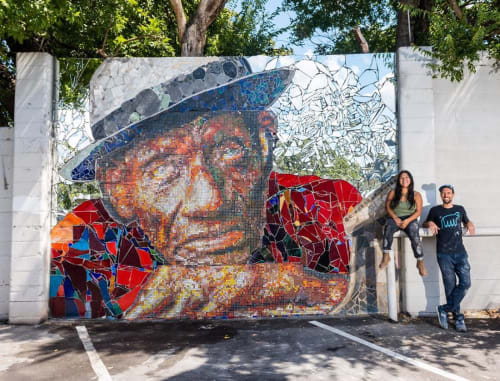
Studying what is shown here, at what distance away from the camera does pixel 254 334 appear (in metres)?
5.52

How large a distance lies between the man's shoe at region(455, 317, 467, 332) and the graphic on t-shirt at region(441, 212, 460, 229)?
1264 mm

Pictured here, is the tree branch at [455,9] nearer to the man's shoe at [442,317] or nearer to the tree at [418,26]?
the tree at [418,26]

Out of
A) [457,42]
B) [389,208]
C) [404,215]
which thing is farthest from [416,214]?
→ [457,42]

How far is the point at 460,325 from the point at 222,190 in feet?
12.5

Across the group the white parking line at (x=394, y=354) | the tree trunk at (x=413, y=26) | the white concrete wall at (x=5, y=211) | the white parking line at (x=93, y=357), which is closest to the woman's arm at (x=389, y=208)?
the white parking line at (x=394, y=354)

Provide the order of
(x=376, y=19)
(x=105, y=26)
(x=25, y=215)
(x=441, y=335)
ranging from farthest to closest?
(x=376, y=19) < (x=105, y=26) < (x=25, y=215) < (x=441, y=335)

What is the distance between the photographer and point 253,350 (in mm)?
4898

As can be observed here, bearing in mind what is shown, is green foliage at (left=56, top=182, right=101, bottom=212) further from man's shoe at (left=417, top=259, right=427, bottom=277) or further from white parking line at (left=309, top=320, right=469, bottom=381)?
man's shoe at (left=417, top=259, right=427, bottom=277)

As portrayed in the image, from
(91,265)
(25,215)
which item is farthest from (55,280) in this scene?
(25,215)

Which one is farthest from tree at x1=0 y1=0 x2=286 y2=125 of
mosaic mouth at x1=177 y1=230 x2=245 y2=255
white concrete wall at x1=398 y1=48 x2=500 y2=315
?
white concrete wall at x1=398 y1=48 x2=500 y2=315

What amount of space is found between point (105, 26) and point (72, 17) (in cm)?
137

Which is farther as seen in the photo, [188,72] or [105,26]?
[105,26]

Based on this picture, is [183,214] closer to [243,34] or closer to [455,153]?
[455,153]

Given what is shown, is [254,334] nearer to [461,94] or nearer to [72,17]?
[461,94]
